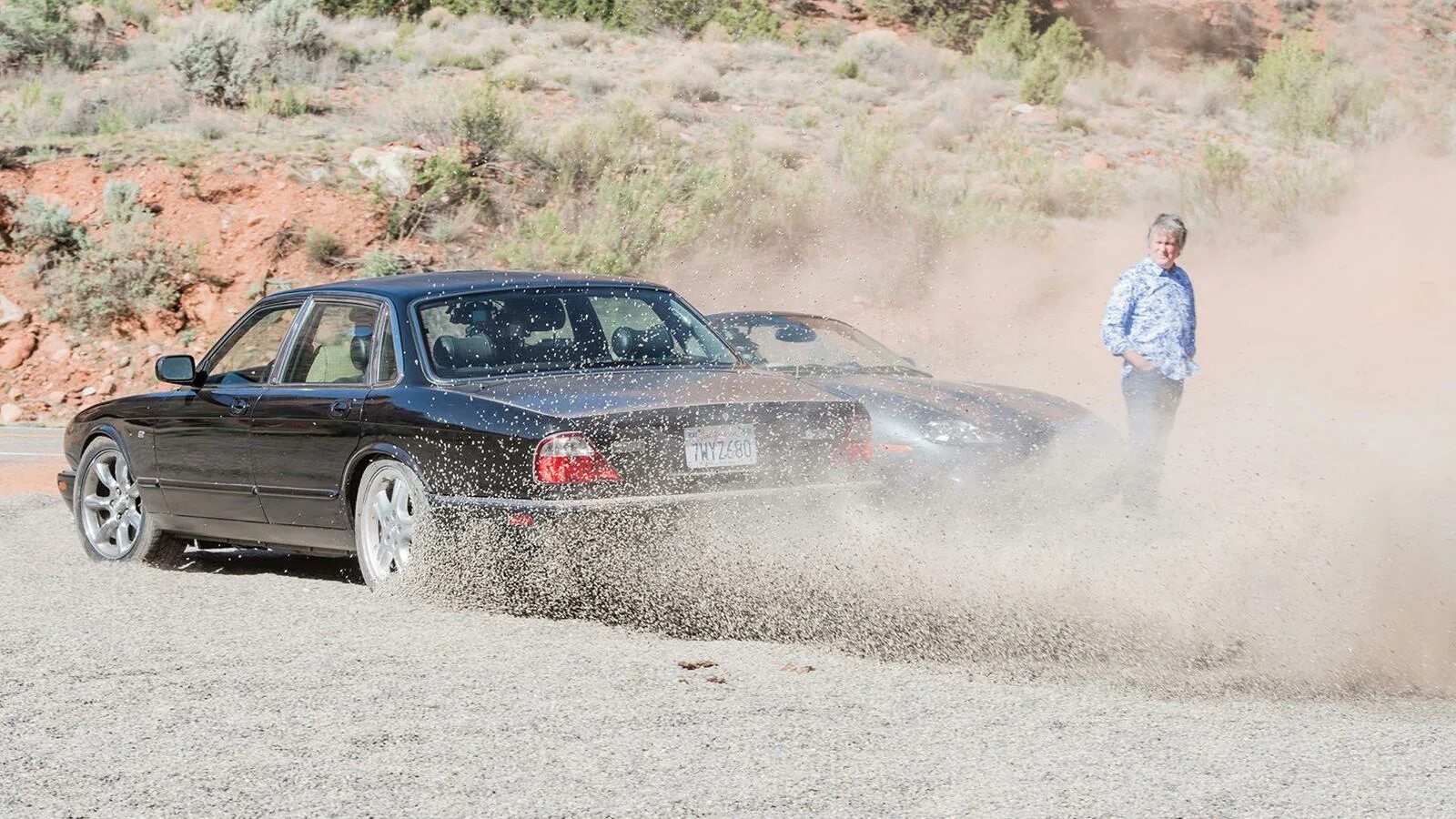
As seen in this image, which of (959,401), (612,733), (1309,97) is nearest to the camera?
(612,733)

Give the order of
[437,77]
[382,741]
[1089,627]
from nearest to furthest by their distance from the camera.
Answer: [382,741]
[1089,627]
[437,77]

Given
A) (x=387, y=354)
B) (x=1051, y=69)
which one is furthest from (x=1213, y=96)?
(x=387, y=354)

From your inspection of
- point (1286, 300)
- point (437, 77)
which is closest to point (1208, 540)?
point (1286, 300)

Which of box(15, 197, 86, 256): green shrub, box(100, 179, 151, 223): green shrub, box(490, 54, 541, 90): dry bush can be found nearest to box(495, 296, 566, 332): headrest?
box(100, 179, 151, 223): green shrub

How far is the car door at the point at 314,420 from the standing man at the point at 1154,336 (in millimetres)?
4131

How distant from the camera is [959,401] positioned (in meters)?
9.79

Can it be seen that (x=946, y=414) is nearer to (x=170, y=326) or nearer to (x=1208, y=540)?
(x=1208, y=540)

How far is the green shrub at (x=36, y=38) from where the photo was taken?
94.1ft

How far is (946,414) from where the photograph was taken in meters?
9.50

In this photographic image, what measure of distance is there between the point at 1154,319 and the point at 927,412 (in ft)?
4.44

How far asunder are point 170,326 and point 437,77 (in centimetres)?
1003

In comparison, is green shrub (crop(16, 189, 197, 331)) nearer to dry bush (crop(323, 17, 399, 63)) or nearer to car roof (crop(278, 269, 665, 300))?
dry bush (crop(323, 17, 399, 63))

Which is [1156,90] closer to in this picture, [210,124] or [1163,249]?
[210,124]

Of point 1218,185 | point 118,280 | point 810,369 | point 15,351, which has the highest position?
point 810,369
